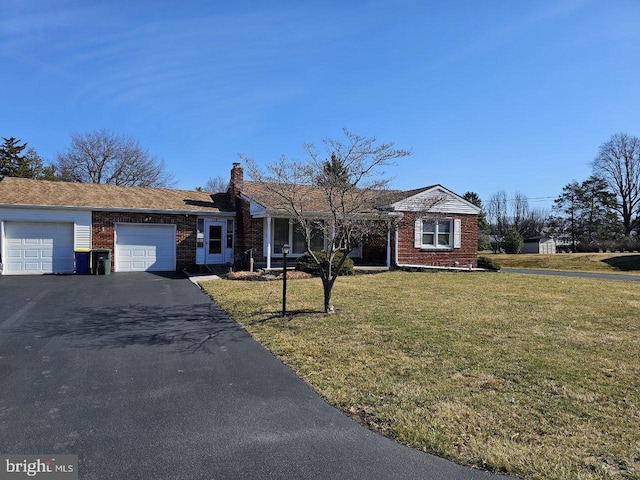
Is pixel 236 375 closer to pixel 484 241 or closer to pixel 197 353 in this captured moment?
pixel 197 353

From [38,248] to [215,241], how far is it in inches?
263

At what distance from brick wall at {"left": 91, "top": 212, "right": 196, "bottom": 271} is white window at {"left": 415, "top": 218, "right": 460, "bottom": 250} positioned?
10.3 metres

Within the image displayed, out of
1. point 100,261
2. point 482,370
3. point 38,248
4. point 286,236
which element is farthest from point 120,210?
point 482,370

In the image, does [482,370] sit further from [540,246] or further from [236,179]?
[540,246]

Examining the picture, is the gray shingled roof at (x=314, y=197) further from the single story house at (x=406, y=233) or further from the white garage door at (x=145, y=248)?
the white garage door at (x=145, y=248)

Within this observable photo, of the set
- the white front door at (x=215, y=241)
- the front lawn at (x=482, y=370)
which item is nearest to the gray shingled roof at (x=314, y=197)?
the white front door at (x=215, y=241)

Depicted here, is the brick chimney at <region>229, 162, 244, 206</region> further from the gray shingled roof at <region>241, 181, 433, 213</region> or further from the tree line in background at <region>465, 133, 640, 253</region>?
the tree line in background at <region>465, 133, 640, 253</region>

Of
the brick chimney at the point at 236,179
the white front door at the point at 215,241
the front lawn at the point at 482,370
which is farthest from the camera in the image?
the brick chimney at the point at 236,179

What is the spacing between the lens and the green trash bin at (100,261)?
14625 mm

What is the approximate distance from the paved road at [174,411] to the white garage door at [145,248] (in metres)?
9.08

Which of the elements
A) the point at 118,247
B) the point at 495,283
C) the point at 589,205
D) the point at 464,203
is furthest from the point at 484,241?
the point at 118,247

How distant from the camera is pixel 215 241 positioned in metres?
17.7

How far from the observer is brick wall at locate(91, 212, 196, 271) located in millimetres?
15461

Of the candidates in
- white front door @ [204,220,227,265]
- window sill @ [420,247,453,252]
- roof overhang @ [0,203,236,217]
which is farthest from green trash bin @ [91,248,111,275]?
window sill @ [420,247,453,252]
